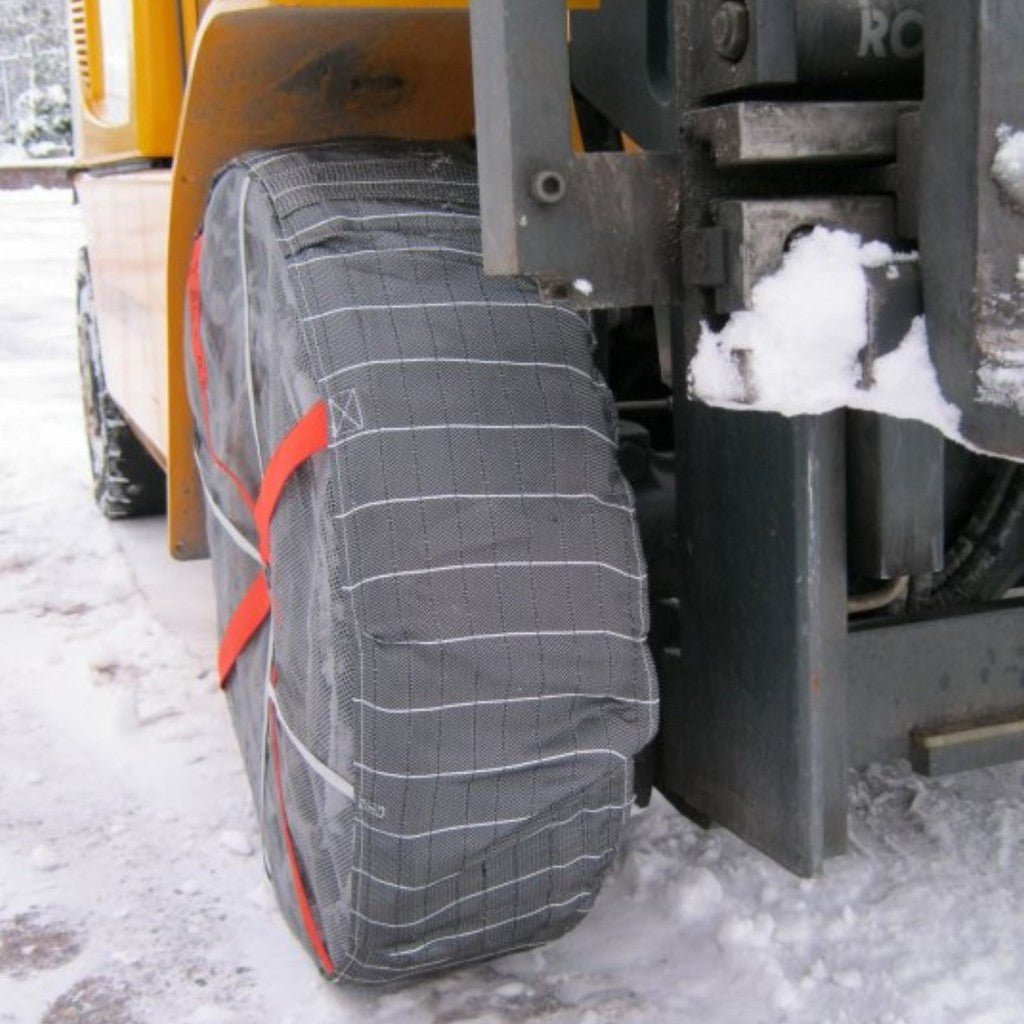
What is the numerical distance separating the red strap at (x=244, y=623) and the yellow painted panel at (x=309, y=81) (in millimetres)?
682

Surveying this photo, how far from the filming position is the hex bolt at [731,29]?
153 cm

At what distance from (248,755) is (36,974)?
46 cm

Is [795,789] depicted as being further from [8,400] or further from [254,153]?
[8,400]

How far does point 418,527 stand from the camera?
73.7 inches

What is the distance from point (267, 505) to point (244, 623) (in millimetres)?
368

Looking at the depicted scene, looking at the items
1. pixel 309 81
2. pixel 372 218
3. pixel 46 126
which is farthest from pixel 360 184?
pixel 46 126

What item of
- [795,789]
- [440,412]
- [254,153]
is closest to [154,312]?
[254,153]

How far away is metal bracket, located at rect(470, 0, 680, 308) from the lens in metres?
1.55

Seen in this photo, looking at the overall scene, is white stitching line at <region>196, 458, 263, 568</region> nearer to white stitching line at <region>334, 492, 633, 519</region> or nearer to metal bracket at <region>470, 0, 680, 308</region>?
white stitching line at <region>334, 492, 633, 519</region>

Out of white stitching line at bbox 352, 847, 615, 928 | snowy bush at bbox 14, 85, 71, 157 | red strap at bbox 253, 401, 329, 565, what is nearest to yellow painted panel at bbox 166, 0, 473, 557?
red strap at bbox 253, 401, 329, 565

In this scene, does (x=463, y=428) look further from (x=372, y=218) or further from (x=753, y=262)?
(x=753, y=262)

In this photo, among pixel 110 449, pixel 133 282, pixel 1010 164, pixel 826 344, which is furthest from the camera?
pixel 110 449

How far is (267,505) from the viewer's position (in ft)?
6.91

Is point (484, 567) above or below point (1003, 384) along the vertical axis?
below
